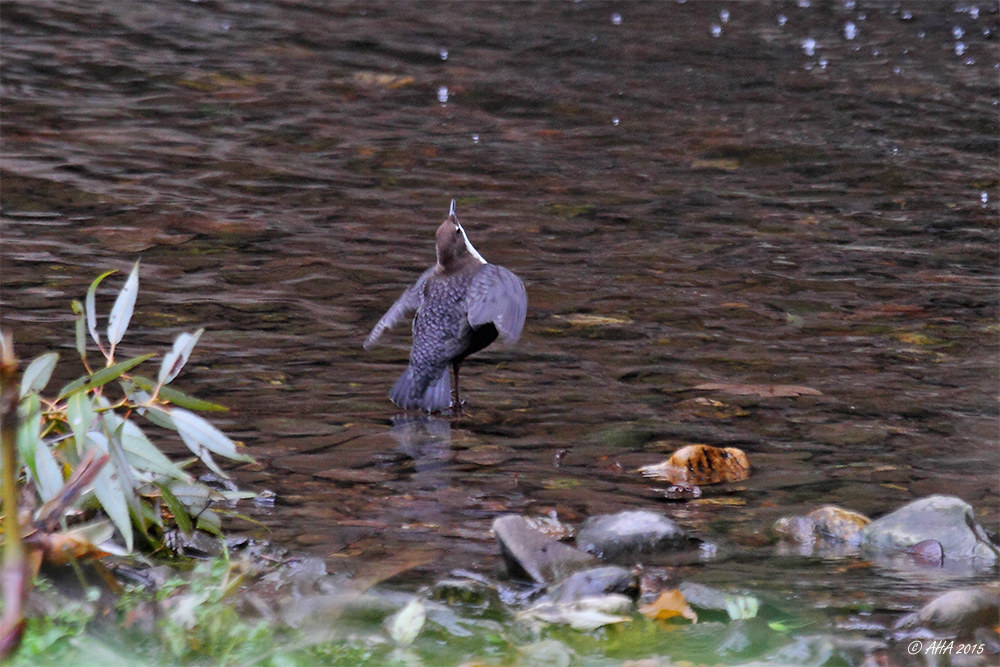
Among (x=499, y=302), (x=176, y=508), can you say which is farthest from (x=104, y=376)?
(x=499, y=302)

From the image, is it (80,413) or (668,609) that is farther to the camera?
(668,609)

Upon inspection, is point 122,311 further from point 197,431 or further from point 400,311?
point 400,311

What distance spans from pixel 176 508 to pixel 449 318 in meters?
2.58

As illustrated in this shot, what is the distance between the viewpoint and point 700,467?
4457 mm

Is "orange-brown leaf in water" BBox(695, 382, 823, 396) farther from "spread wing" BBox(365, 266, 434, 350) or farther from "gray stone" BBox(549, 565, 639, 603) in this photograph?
"gray stone" BBox(549, 565, 639, 603)

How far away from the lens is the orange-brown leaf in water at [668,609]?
3.26 metres

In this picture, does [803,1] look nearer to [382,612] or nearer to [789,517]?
[789,517]

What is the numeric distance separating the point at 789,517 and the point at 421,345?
2119mm

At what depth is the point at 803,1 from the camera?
17391 millimetres

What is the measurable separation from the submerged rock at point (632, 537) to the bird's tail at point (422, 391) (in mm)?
1593

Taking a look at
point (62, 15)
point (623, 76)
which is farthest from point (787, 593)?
point (62, 15)

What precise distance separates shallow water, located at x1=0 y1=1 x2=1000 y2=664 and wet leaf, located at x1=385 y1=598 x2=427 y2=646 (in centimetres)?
49

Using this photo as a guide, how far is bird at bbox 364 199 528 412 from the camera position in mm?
5375

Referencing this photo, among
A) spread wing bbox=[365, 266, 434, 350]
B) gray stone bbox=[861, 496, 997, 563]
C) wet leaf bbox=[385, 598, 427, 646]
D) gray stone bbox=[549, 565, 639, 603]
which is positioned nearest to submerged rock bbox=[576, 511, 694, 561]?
gray stone bbox=[549, 565, 639, 603]
